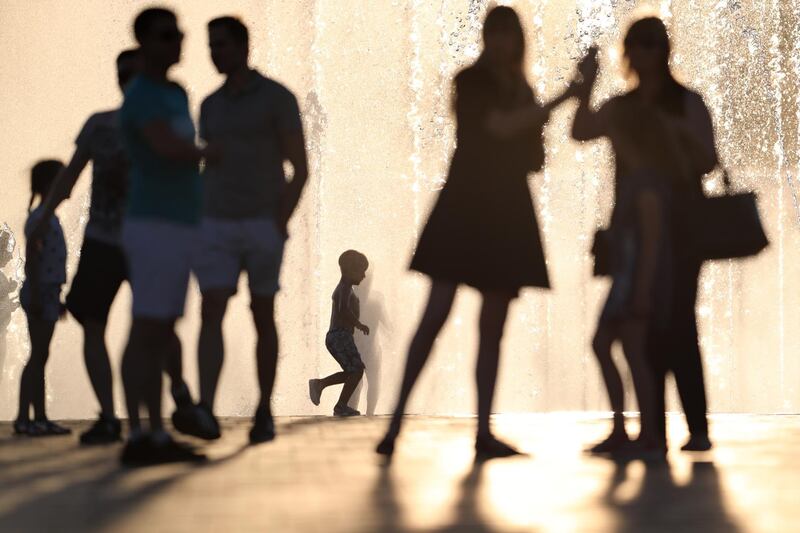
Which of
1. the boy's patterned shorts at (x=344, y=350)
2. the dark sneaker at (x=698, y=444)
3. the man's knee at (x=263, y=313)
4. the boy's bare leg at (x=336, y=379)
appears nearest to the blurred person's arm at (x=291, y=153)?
the man's knee at (x=263, y=313)

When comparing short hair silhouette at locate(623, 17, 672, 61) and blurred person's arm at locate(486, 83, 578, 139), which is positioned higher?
short hair silhouette at locate(623, 17, 672, 61)

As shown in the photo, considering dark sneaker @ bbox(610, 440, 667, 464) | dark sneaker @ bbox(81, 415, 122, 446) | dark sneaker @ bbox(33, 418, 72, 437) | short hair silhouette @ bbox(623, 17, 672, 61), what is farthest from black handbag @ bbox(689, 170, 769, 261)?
dark sneaker @ bbox(33, 418, 72, 437)

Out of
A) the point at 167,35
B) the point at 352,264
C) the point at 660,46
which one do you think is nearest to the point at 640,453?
the point at 660,46

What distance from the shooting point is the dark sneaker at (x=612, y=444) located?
564 centimetres

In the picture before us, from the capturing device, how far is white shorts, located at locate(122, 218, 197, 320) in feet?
16.3

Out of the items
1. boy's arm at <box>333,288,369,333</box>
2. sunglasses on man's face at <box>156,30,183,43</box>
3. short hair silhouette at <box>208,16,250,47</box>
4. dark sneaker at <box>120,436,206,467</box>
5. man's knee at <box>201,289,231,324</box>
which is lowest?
dark sneaker at <box>120,436,206,467</box>

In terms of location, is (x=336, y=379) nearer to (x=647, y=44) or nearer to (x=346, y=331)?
(x=346, y=331)

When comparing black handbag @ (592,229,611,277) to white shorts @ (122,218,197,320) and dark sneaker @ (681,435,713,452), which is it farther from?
white shorts @ (122,218,197,320)

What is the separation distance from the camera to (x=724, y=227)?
5.60 meters

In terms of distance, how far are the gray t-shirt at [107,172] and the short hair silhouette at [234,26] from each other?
51cm

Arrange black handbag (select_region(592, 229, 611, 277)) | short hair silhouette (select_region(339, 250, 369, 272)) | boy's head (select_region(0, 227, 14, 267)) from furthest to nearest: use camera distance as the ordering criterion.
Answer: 1. boy's head (select_region(0, 227, 14, 267))
2. short hair silhouette (select_region(339, 250, 369, 272))
3. black handbag (select_region(592, 229, 611, 277))

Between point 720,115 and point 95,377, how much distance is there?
13.1m

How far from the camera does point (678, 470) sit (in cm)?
Answer: 487

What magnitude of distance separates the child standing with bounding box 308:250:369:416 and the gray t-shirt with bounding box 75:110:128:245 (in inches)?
149
